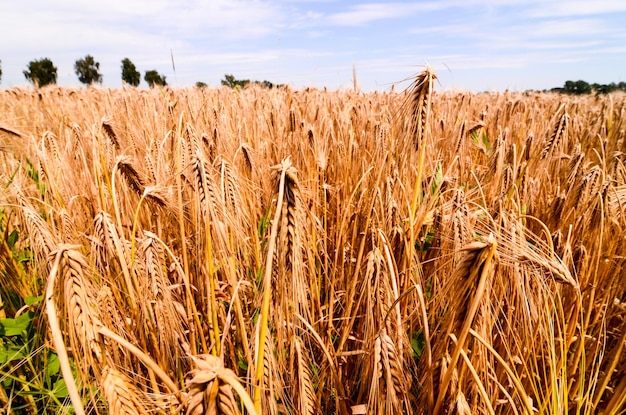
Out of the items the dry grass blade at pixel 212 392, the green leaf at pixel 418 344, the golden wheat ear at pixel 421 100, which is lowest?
the green leaf at pixel 418 344

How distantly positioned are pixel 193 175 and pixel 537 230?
1883mm

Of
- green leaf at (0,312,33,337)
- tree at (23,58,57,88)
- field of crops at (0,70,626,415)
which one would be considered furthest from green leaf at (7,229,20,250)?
tree at (23,58,57,88)

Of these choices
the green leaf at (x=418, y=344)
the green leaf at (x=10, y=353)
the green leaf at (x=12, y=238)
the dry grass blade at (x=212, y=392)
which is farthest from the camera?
the green leaf at (x=12, y=238)

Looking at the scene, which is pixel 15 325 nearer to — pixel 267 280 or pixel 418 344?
pixel 267 280

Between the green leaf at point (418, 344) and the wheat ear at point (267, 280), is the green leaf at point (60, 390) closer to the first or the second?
the wheat ear at point (267, 280)

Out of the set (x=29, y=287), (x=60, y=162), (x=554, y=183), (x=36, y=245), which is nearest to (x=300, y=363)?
(x=36, y=245)

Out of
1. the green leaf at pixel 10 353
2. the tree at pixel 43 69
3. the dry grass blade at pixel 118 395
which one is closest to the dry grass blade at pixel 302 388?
the dry grass blade at pixel 118 395

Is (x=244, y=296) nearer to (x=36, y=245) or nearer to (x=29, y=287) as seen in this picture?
(x=36, y=245)

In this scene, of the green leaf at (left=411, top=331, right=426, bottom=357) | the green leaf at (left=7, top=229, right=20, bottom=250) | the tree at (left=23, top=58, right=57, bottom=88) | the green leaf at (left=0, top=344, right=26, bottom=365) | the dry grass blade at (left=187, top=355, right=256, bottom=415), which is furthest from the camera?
the tree at (left=23, top=58, right=57, bottom=88)

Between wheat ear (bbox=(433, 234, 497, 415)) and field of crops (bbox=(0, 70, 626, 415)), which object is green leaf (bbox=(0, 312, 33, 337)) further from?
wheat ear (bbox=(433, 234, 497, 415))

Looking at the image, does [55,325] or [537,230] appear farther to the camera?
[537,230]

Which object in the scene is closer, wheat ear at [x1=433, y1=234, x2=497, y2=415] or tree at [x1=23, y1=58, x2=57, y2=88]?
wheat ear at [x1=433, y1=234, x2=497, y2=415]

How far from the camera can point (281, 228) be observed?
2.59 feet

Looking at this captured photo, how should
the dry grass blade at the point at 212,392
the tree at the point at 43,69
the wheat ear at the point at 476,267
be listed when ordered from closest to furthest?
the dry grass blade at the point at 212,392 < the wheat ear at the point at 476,267 < the tree at the point at 43,69
